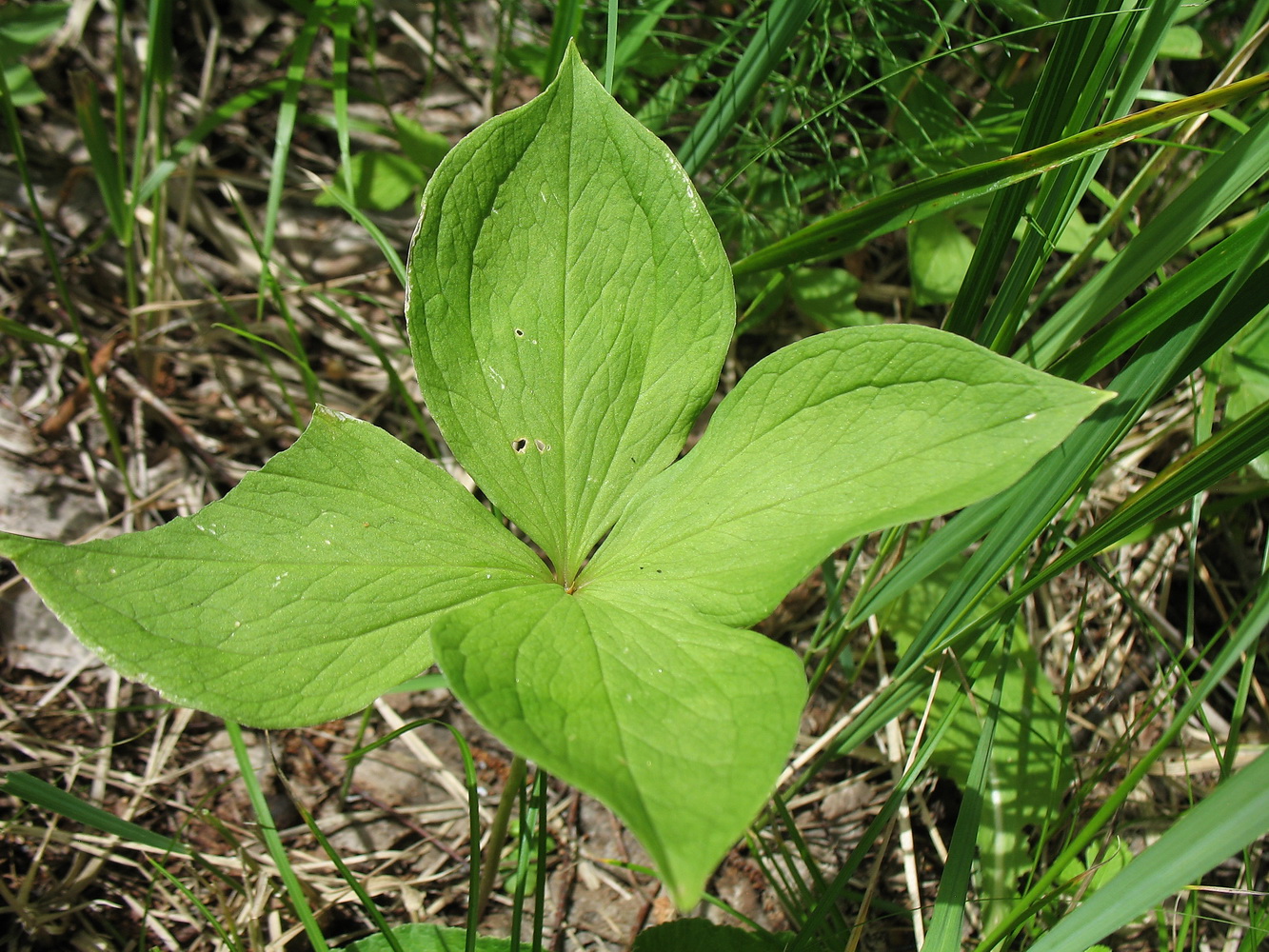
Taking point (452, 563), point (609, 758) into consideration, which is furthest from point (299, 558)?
point (609, 758)

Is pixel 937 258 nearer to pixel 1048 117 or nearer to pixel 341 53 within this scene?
pixel 1048 117

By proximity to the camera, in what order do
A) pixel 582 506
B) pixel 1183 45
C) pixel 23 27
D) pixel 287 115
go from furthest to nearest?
pixel 23 27, pixel 287 115, pixel 1183 45, pixel 582 506

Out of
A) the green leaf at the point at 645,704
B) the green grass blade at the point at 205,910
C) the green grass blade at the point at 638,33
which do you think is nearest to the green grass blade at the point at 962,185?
the green grass blade at the point at 638,33

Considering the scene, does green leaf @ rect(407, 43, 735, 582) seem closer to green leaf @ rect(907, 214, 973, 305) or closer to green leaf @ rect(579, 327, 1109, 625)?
green leaf @ rect(579, 327, 1109, 625)

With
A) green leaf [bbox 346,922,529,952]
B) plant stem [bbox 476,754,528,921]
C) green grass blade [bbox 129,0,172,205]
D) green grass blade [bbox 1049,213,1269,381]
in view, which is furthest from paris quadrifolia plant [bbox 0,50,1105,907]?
green grass blade [bbox 129,0,172,205]

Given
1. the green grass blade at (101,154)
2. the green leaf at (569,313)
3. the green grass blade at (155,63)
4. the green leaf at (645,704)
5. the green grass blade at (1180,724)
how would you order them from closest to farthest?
the green leaf at (645,704), the green grass blade at (1180,724), the green leaf at (569,313), the green grass blade at (155,63), the green grass blade at (101,154)

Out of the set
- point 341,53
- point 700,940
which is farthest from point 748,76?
point 700,940

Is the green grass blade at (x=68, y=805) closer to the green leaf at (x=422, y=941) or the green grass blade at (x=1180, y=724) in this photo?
the green leaf at (x=422, y=941)
